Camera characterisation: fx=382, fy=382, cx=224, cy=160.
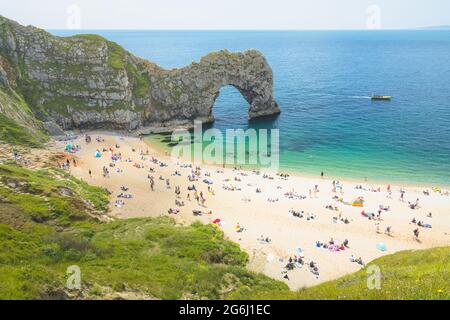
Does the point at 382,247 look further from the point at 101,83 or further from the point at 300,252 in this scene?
the point at 101,83

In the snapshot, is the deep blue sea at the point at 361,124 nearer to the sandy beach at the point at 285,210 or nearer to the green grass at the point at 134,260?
the sandy beach at the point at 285,210

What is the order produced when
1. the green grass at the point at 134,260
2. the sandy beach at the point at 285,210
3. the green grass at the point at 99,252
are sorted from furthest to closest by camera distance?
1. the sandy beach at the point at 285,210
2. the green grass at the point at 99,252
3. the green grass at the point at 134,260

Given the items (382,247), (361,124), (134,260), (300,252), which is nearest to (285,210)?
(300,252)

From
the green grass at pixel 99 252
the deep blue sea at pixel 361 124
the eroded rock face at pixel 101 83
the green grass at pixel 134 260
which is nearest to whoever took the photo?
the green grass at pixel 134 260

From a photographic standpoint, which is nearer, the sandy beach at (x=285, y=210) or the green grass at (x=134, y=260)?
the green grass at (x=134, y=260)

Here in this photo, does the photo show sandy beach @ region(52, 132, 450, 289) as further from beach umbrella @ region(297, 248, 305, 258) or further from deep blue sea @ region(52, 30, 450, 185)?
deep blue sea @ region(52, 30, 450, 185)

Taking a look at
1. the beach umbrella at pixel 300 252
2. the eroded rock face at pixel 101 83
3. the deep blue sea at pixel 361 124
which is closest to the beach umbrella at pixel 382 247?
the beach umbrella at pixel 300 252

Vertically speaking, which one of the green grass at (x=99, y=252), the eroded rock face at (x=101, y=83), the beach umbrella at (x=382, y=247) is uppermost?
the eroded rock face at (x=101, y=83)
